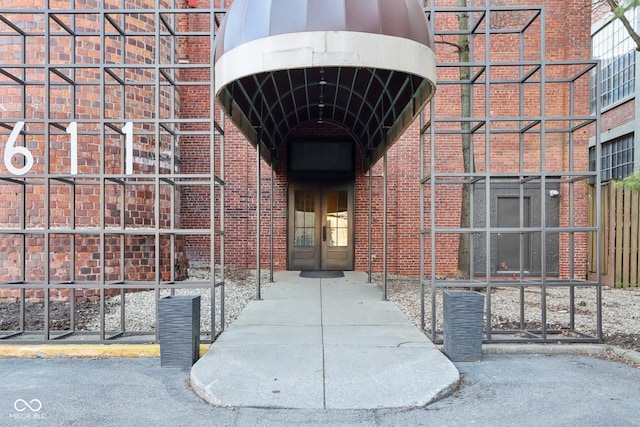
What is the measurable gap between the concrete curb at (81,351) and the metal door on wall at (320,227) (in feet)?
27.6

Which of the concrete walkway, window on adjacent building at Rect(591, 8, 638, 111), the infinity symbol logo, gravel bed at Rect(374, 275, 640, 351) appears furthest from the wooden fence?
the infinity symbol logo

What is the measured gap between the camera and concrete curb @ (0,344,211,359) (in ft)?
20.2

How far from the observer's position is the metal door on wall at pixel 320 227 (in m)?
14.5

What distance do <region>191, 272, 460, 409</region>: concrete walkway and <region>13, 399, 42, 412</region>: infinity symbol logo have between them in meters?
1.44

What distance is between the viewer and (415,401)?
14.9ft

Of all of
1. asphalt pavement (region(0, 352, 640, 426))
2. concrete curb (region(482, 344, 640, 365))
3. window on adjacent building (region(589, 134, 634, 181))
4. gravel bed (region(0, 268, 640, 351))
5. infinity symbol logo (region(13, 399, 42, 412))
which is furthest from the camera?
window on adjacent building (region(589, 134, 634, 181))

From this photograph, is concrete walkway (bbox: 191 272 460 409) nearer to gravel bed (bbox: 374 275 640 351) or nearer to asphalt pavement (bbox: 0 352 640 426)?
asphalt pavement (bbox: 0 352 640 426)

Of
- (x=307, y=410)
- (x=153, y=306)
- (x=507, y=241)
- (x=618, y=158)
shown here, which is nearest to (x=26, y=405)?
(x=307, y=410)

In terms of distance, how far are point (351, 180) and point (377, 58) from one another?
30.3ft

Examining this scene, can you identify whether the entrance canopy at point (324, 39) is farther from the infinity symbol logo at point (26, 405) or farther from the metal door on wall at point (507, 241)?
the metal door on wall at point (507, 241)

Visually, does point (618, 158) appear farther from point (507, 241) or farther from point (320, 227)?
point (320, 227)

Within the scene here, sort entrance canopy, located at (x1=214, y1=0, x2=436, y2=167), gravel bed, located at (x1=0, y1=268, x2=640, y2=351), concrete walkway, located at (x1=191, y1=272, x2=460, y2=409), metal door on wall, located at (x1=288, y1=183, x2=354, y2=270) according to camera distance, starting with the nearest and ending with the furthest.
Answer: concrete walkway, located at (x1=191, y1=272, x2=460, y2=409), entrance canopy, located at (x1=214, y1=0, x2=436, y2=167), gravel bed, located at (x1=0, y1=268, x2=640, y2=351), metal door on wall, located at (x1=288, y1=183, x2=354, y2=270)

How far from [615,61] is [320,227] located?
1317 cm

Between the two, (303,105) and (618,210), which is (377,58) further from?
(618,210)
